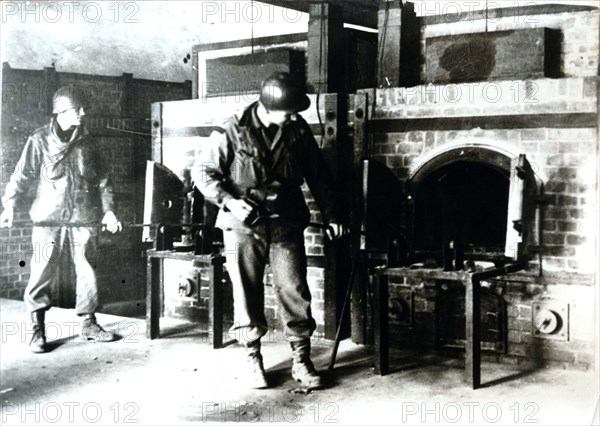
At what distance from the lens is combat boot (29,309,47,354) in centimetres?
520

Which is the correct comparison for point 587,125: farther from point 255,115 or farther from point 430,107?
point 255,115

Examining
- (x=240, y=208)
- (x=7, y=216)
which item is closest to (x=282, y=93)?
(x=240, y=208)

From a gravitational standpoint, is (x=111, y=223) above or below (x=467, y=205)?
below

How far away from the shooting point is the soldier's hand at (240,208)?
4184 millimetres

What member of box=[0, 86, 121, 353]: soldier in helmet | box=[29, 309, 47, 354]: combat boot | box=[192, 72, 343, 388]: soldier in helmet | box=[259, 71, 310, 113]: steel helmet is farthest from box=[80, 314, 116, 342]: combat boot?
box=[259, 71, 310, 113]: steel helmet

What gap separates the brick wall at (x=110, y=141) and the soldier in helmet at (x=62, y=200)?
159 centimetres

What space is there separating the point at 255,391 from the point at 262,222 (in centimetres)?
116

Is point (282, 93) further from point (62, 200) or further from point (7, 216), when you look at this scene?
point (7, 216)

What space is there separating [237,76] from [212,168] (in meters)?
2.21

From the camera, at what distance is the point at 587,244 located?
4.69 m

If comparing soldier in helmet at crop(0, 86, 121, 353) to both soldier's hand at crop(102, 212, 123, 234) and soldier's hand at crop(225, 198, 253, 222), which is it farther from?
soldier's hand at crop(225, 198, 253, 222)

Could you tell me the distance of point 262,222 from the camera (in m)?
4.43

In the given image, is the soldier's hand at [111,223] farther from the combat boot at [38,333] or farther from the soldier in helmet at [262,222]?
the soldier in helmet at [262,222]

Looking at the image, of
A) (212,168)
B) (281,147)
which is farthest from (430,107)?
(212,168)
